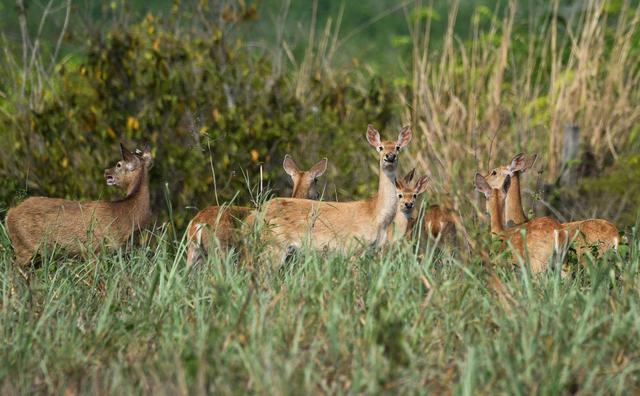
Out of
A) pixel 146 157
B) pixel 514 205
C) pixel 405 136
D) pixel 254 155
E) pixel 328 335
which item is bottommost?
pixel 254 155

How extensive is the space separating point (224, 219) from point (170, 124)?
7.47 feet

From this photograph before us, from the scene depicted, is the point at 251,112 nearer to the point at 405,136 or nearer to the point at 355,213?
the point at 405,136

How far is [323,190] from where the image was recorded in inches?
287

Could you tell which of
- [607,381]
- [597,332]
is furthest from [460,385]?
[597,332]

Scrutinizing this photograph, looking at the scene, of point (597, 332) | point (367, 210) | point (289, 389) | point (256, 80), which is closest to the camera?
point (289, 389)

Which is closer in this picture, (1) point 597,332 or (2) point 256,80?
(1) point 597,332

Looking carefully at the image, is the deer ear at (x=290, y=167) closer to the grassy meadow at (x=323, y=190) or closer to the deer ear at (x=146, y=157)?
the grassy meadow at (x=323, y=190)

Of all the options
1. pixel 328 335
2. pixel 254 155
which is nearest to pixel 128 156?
pixel 254 155

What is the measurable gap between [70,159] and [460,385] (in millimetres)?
6126

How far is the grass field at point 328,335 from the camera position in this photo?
427 cm

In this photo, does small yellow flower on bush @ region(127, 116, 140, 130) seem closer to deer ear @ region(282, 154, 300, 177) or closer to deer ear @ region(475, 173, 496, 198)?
deer ear @ region(282, 154, 300, 177)

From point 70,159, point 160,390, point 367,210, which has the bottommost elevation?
point 70,159

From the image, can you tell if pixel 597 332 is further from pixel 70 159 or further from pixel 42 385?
pixel 70 159

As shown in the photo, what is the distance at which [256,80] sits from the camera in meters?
10.4
